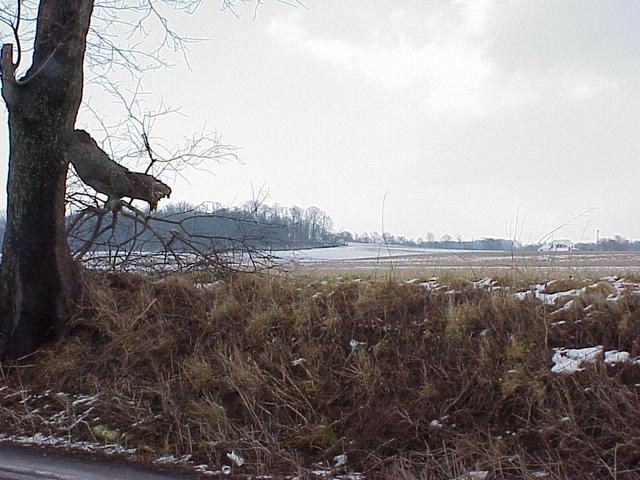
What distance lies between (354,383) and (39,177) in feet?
16.9

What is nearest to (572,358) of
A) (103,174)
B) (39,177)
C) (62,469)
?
(62,469)

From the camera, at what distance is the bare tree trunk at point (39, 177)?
22.1 feet

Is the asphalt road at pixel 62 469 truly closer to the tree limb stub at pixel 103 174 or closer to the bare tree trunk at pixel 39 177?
the bare tree trunk at pixel 39 177

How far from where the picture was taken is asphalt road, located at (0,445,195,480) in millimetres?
4203

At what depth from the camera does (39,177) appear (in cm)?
681

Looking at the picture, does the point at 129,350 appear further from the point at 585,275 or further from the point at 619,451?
the point at 585,275

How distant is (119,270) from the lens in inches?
345

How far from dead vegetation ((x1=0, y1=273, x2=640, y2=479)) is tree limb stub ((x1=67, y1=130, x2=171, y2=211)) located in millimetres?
1697

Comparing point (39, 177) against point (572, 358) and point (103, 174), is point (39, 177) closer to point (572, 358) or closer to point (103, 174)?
point (103, 174)

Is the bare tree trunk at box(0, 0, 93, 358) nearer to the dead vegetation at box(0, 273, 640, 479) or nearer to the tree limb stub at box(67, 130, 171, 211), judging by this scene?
the tree limb stub at box(67, 130, 171, 211)

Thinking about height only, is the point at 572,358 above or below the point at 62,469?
above

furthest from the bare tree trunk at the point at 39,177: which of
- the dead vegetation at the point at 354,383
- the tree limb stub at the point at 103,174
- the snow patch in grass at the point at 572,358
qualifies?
the snow patch in grass at the point at 572,358

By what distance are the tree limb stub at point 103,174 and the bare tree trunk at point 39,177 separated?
19cm

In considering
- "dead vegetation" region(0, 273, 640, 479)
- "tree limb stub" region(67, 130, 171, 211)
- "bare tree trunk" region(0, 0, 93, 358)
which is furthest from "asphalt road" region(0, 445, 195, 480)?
"tree limb stub" region(67, 130, 171, 211)
